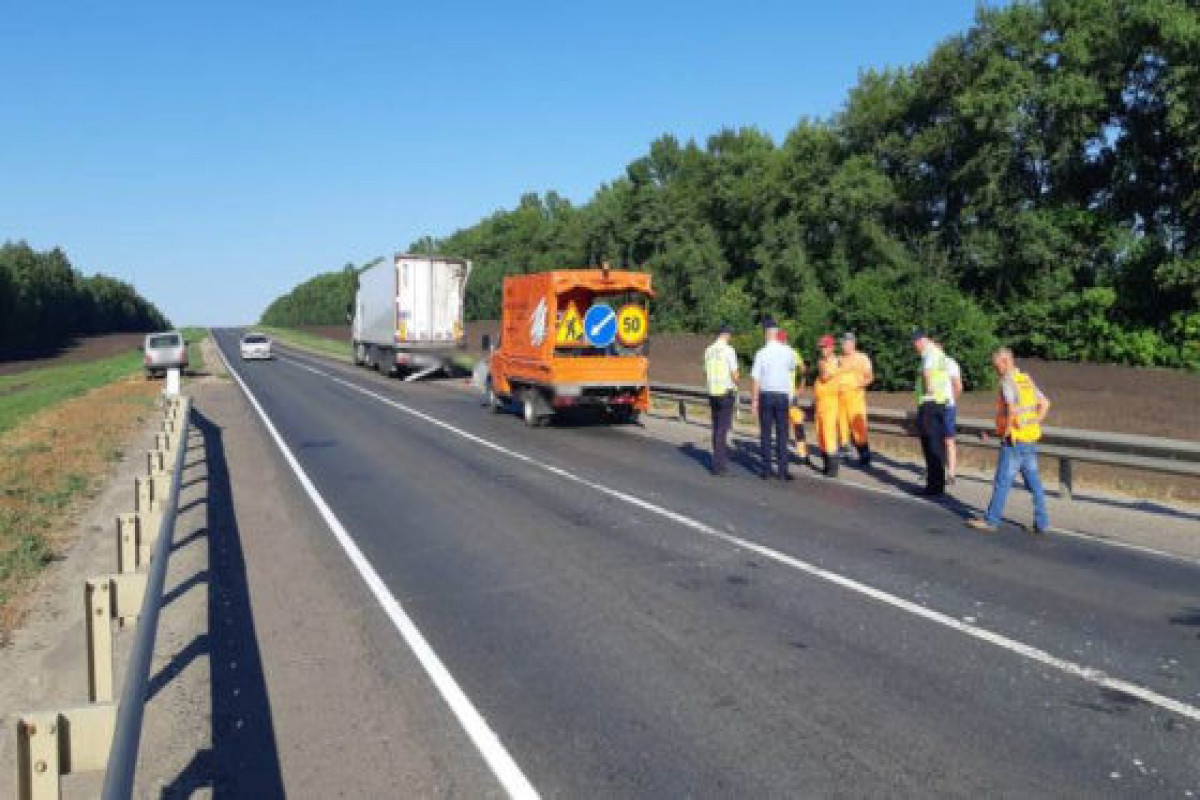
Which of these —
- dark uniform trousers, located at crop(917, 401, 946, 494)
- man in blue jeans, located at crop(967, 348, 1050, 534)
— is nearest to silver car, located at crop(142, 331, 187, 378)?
dark uniform trousers, located at crop(917, 401, 946, 494)

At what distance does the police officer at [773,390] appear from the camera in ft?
40.9

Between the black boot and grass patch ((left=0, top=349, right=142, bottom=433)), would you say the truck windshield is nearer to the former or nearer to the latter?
the black boot

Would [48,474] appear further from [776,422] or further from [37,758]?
[37,758]

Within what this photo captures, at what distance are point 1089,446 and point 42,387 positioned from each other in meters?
41.7

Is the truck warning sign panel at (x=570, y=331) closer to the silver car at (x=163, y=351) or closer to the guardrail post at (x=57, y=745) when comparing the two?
the guardrail post at (x=57, y=745)

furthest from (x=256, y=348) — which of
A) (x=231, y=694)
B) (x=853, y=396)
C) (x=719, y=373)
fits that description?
(x=231, y=694)

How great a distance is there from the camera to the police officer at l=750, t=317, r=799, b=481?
40.9 feet

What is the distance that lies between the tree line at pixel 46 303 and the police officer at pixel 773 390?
74.7 metres

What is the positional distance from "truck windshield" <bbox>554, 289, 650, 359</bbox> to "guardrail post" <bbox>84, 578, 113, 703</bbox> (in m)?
14.5

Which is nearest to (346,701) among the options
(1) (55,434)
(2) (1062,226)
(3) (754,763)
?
(3) (754,763)

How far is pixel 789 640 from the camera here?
6090 millimetres

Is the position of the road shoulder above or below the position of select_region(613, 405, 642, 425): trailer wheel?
below

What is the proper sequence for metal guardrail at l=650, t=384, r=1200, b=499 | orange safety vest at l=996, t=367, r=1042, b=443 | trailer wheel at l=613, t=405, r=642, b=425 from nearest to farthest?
orange safety vest at l=996, t=367, r=1042, b=443 → metal guardrail at l=650, t=384, r=1200, b=499 → trailer wheel at l=613, t=405, r=642, b=425

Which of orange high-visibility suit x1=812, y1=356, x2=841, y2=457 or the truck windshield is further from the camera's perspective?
the truck windshield
